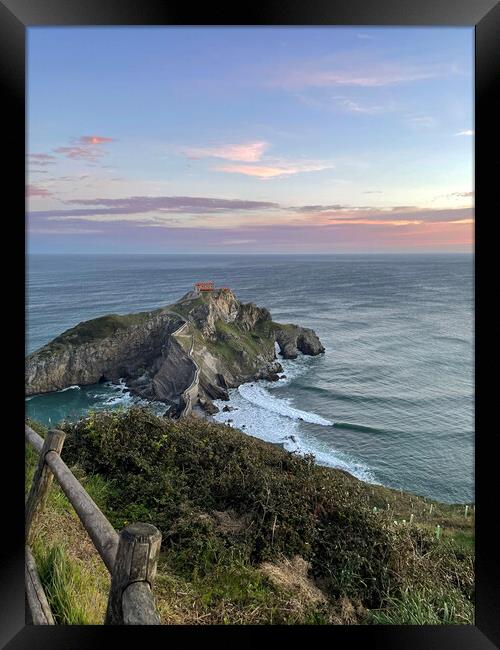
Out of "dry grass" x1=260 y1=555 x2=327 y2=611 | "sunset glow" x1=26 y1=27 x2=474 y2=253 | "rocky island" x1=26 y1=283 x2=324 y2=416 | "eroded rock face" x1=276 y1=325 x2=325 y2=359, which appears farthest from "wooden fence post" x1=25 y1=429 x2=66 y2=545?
"eroded rock face" x1=276 y1=325 x2=325 y2=359

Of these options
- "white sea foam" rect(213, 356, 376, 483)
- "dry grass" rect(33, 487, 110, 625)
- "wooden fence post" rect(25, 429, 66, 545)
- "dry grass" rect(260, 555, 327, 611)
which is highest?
"wooden fence post" rect(25, 429, 66, 545)

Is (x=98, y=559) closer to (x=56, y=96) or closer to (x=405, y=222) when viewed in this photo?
(x=56, y=96)

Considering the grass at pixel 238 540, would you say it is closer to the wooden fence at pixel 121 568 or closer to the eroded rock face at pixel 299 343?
the wooden fence at pixel 121 568

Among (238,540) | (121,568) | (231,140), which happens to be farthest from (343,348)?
(121,568)

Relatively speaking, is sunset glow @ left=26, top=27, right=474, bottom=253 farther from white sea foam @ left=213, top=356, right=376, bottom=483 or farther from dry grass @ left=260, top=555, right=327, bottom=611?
dry grass @ left=260, top=555, right=327, bottom=611

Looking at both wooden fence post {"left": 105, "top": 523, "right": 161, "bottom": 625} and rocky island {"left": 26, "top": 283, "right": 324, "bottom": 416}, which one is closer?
wooden fence post {"left": 105, "top": 523, "right": 161, "bottom": 625}

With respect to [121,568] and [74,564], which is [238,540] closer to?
[74,564]
